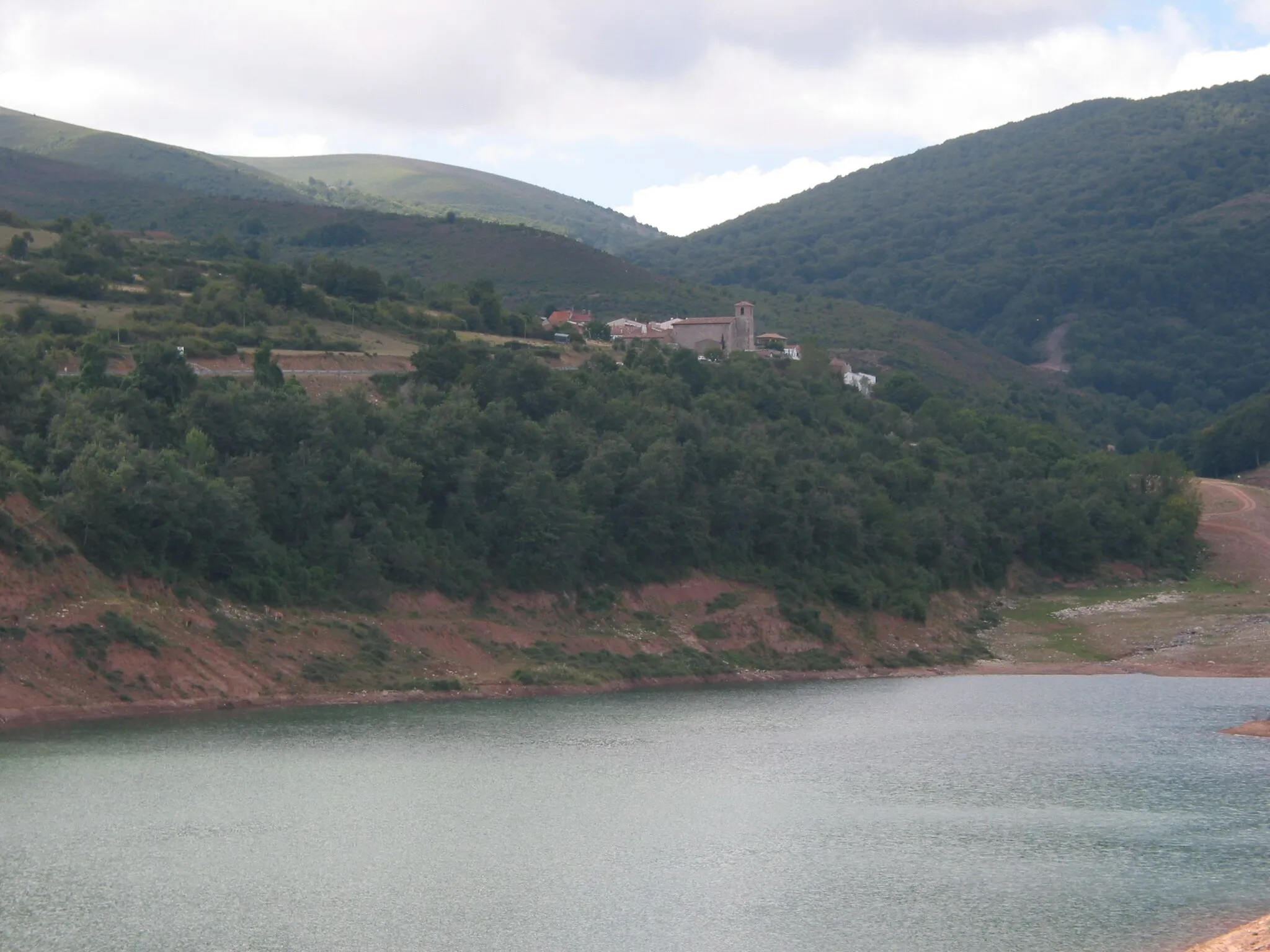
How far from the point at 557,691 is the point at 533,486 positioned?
1091cm

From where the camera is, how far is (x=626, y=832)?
1282 inches

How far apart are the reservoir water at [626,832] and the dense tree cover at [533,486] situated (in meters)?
9.21

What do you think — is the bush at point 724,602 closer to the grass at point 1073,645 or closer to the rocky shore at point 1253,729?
the grass at point 1073,645

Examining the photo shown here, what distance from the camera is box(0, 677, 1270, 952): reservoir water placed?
25.6m

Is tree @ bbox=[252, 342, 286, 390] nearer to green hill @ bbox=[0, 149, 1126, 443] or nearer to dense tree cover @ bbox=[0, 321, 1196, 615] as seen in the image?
dense tree cover @ bbox=[0, 321, 1196, 615]

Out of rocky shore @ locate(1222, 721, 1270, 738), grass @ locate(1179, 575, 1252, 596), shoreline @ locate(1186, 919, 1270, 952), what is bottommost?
grass @ locate(1179, 575, 1252, 596)

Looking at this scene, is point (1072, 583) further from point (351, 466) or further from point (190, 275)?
point (190, 275)

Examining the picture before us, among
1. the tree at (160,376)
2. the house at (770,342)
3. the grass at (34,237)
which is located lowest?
the tree at (160,376)

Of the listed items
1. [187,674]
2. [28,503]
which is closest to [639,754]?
[187,674]

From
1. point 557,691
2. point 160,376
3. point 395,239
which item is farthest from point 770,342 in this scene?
point 557,691

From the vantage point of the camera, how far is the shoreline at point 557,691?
44.1 m

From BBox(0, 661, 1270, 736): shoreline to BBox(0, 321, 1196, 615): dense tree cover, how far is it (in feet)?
18.6

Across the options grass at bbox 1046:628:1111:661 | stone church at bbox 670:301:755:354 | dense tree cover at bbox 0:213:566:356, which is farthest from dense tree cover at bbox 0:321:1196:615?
stone church at bbox 670:301:755:354

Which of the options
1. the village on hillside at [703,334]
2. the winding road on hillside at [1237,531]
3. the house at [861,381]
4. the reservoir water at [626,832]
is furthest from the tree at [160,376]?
the house at [861,381]
